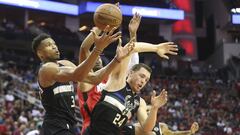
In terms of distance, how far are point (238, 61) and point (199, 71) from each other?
2.55 m

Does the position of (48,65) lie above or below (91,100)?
above

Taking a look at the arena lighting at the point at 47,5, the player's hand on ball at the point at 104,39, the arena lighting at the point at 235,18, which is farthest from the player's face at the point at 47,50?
the arena lighting at the point at 235,18

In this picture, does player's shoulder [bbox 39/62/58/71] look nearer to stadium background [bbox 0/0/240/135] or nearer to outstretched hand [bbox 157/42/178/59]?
outstretched hand [bbox 157/42/178/59]

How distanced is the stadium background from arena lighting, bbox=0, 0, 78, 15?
0.36 meters

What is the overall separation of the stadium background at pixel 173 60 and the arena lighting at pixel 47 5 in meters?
0.36

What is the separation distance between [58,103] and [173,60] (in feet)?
87.3

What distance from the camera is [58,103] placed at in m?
5.16

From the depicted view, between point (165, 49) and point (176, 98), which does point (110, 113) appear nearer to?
point (165, 49)

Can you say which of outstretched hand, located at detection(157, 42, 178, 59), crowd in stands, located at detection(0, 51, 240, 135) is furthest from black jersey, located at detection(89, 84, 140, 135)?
crowd in stands, located at detection(0, 51, 240, 135)

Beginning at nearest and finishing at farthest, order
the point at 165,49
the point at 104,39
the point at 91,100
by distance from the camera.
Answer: the point at 104,39
the point at 91,100
the point at 165,49

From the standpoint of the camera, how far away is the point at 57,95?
16.9 ft

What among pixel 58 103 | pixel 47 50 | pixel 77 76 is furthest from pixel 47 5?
pixel 77 76

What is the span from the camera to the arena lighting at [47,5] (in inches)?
1032

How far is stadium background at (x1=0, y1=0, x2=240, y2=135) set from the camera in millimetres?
17172
